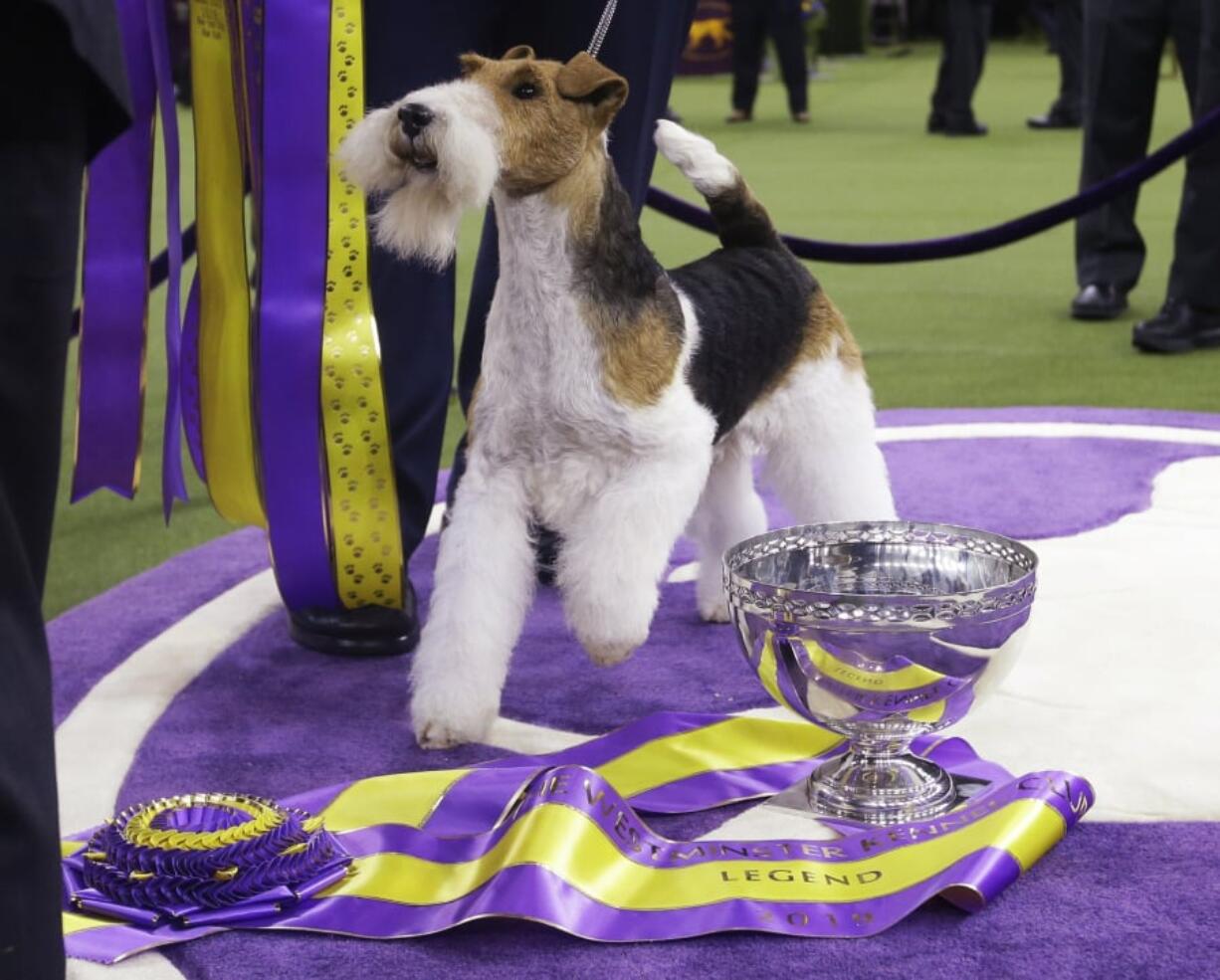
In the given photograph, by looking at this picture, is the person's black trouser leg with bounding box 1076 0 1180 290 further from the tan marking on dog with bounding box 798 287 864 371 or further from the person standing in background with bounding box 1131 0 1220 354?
the tan marking on dog with bounding box 798 287 864 371

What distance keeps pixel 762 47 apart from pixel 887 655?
9.49 m

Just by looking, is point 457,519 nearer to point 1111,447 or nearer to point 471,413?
point 471,413

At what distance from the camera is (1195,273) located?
14.9 ft

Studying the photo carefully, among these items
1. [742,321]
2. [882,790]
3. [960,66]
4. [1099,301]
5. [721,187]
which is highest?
[721,187]

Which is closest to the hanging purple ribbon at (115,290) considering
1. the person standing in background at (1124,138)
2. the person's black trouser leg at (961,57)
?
the person standing in background at (1124,138)

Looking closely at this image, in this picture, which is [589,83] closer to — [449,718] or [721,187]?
[721,187]

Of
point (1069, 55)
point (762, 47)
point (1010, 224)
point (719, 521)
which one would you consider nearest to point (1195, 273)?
point (1010, 224)

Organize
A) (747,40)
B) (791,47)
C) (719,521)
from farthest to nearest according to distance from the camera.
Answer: (791,47)
(747,40)
(719,521)

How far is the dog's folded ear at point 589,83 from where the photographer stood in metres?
1.94

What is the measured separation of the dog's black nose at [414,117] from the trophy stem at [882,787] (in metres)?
0.81

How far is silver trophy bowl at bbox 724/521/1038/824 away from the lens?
5.77ft

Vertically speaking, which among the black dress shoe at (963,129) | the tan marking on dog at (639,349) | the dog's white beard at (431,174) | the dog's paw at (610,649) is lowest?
the black dress shoe at (963,129)

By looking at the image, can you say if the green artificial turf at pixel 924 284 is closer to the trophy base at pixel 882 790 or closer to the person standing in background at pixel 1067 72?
the person standing in background at pixel 1067 72

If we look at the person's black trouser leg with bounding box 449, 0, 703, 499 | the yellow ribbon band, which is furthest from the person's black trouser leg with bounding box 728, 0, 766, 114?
the yellow ribbon band
